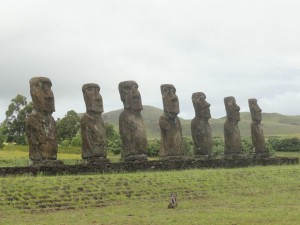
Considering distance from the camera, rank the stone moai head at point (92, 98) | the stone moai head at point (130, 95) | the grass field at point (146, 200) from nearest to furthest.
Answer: the grass field at point (146, 200), the stone moai head at point (92, 98), the stone moai head at point (130, 95)

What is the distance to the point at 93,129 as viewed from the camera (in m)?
22.6

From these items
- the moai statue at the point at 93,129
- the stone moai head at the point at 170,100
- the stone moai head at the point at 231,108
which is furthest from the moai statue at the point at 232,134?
the moai statue at the point at 93,129

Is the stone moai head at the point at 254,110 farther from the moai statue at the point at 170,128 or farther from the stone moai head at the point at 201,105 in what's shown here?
the moai statue at the point at 170,128

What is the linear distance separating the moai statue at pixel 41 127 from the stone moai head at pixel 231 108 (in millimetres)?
12571

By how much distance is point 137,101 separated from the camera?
24.1 meters

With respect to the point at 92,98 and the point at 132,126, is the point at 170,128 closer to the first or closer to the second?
the point at 132,126

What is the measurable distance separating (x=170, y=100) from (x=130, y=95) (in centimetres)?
282

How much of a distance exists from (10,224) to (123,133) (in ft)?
37.3

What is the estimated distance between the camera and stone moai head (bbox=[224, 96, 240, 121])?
30.7 metres

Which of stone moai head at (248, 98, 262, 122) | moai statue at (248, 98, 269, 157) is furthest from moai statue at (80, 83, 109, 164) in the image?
stone moai head at (248, 98, 262, 122)

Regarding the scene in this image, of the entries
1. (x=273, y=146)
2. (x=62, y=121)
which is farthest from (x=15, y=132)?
(x=273, y=146)

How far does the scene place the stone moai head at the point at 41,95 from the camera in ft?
67.9

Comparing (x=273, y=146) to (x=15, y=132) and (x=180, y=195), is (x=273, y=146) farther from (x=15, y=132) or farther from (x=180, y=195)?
(x=180, y=195)

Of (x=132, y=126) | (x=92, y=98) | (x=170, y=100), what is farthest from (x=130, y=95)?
(x=170, y=100)
